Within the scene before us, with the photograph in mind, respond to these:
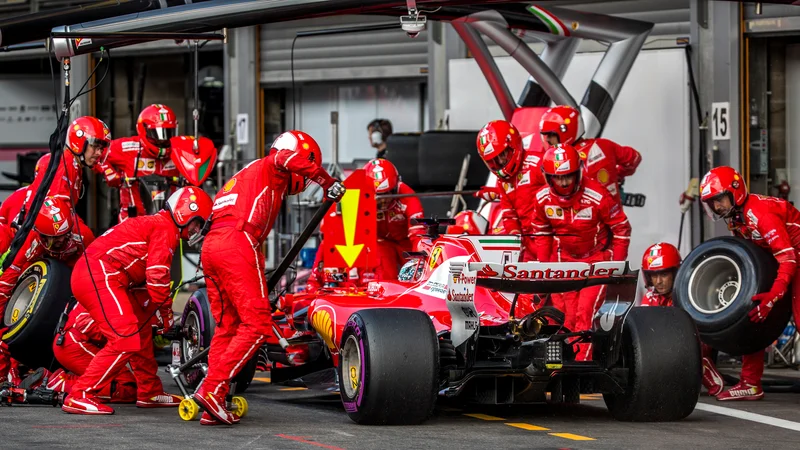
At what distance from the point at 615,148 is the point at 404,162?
343 cm

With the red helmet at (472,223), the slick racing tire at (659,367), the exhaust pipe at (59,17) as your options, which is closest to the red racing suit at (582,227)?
the red helmet at (472,223)

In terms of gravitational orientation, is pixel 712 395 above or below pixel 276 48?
below

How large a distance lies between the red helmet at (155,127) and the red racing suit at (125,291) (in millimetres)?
3152

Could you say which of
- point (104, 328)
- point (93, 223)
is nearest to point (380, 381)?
point (104, 328)

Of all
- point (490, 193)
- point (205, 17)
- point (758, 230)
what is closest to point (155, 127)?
point (205, 17)

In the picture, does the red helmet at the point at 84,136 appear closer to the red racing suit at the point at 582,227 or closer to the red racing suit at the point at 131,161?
the red racing suit at the point at 131,161

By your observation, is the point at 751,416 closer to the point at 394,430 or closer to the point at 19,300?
the point at 394,430

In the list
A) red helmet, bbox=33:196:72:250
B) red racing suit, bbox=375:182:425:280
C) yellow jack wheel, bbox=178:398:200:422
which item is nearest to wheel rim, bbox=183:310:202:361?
red helmet, bbox=33:196:72:250

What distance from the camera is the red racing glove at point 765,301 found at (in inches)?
433

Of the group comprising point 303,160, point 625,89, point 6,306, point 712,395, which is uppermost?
point 625,89

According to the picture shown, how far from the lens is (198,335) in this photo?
11281 millimetres

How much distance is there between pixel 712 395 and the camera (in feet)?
37.8

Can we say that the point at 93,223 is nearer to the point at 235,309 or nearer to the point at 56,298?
the point at 56,298

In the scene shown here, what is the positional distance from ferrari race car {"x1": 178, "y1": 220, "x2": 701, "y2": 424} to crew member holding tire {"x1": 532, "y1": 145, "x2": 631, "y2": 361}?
6.82 ft
